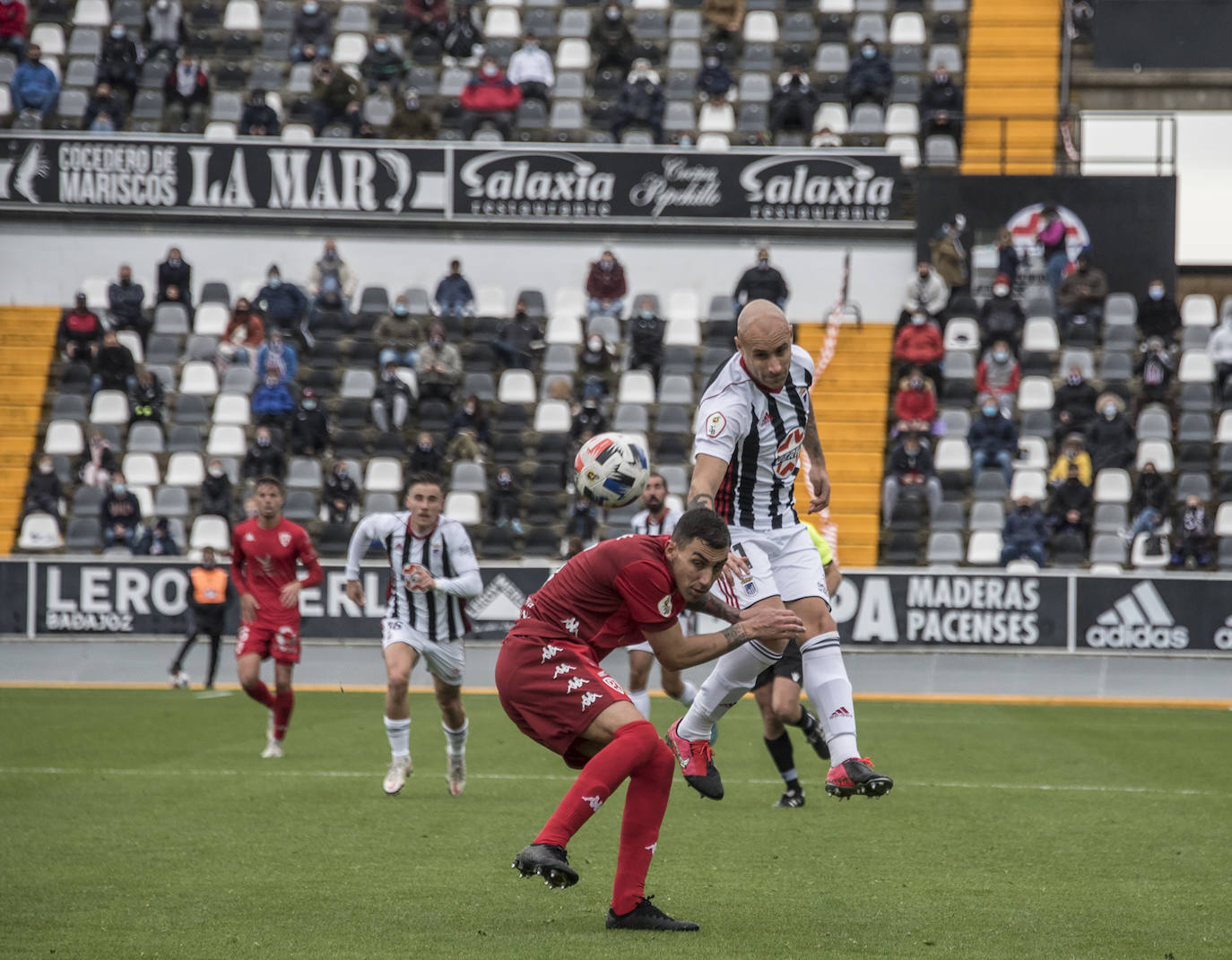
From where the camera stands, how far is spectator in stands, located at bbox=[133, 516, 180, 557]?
73.1 ft

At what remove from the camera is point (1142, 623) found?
64.2ft

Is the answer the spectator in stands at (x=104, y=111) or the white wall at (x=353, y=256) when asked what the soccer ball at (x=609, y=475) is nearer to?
the white wall at (x=353, y=256)

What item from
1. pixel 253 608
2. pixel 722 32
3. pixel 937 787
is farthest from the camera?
pixel 722 32

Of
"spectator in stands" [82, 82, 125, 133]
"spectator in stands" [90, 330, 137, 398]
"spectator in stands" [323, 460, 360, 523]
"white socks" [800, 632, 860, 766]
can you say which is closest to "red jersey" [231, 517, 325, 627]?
"white socks" [800, 632, 860, 766]

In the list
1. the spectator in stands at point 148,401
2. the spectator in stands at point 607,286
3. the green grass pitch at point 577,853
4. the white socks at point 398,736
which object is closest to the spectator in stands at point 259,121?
the spectator in stands at point 148,401

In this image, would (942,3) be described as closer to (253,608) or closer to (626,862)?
(253,608)

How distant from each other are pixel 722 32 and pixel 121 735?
20.5 m

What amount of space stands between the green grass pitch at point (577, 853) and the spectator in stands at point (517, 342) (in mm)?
11774

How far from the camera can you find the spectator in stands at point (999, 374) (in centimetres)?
2456

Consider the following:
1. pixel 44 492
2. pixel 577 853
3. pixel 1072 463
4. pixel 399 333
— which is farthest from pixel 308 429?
pixel 577 853

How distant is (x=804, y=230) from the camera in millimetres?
27375

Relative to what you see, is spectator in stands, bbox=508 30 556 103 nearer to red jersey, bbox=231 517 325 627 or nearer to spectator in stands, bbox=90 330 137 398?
spectator in stands, bbox=90 330 137 398

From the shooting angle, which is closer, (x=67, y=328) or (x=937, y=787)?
(x=937, y=787)

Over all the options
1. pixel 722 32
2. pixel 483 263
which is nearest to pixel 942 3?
pixel 722 32
